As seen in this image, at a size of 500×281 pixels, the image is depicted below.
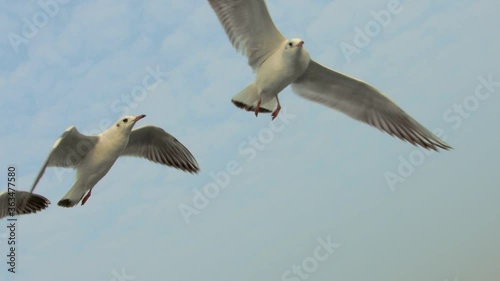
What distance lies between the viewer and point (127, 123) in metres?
7.59

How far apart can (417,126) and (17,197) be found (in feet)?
16.4

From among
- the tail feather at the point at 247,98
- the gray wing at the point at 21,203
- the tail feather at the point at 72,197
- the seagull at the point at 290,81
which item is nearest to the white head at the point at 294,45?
the seagull at the point at 290,81

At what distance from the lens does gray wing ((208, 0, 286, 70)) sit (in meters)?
7.27

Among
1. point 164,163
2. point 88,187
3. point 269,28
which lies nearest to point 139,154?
point 164,163

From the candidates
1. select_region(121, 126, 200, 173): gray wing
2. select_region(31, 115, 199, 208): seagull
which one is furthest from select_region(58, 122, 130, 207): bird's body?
select_region(121, 126, 200, 173): gray wing

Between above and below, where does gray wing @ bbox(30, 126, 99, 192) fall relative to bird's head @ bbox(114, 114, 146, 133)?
below

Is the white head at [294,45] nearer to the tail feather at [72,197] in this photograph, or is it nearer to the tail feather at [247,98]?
the tail feather at [247,98]

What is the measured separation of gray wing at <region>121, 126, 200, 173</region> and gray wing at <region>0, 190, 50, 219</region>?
1.19 metres

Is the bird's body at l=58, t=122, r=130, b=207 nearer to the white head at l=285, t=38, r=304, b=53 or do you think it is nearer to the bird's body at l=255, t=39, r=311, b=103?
the bird's body at l=255, t=39, r=311, b=103

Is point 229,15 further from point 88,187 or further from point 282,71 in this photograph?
point 88,187

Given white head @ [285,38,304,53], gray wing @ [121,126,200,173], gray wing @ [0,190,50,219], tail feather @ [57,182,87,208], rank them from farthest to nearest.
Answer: gray wing @ [121,126,200,173], gray wing @ [0,190,50,219], tail feather @ [57,182,87,208], white head @ [285,38,304,53]

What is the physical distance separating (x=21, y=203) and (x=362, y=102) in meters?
4.41

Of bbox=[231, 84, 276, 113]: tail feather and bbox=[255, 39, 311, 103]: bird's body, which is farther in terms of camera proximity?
bbox=[231, 84, 276, 113]: tail feather

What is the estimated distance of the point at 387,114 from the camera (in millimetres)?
8344
